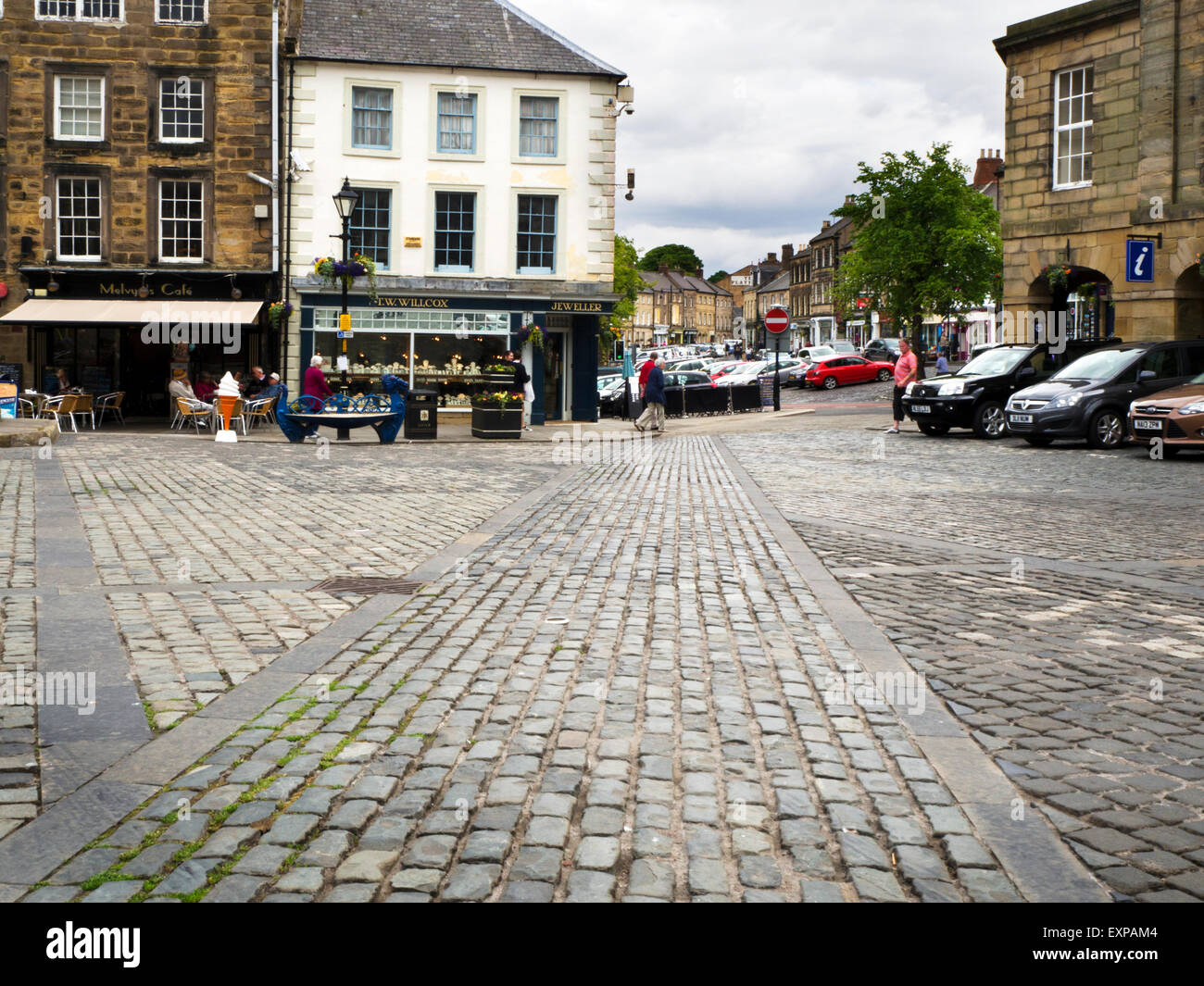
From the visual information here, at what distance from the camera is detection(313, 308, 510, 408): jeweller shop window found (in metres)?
32.5

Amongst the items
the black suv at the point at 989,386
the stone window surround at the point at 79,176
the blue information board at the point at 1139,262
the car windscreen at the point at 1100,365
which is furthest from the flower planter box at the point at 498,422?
the blue information board at the point at 1139,262

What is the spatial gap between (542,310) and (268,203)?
7430mm

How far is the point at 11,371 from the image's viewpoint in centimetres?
3045

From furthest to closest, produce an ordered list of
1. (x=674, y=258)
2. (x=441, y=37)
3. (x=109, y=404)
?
(x=674, y=258)
(x=441, y=37)
(x=109, y=404)

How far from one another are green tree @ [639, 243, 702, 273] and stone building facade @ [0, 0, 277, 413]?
13921 cm

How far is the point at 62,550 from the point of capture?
30.5 feet

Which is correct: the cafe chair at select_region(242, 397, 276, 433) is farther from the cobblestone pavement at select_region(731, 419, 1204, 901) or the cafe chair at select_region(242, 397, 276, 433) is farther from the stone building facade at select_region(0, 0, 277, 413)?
the cobblestone pavement at select_region(731, 419, 1204, 901)

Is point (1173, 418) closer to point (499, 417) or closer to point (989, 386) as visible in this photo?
point (989, 386)

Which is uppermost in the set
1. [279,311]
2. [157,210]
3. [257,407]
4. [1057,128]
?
[1057,128]

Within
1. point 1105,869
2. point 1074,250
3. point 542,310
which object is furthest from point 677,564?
point 542,310

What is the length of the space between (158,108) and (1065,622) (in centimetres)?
2950

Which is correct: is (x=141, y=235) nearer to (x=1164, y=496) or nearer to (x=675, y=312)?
(x=1164, y=496)

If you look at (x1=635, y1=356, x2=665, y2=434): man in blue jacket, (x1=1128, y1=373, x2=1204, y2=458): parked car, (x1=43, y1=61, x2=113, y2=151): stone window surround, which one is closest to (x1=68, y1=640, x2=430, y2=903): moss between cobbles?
(x1=1128, y1=373, x2=1204, y2=458): parked car

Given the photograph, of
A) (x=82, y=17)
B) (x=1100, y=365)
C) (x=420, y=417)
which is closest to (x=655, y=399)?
(x=420, y=417)
